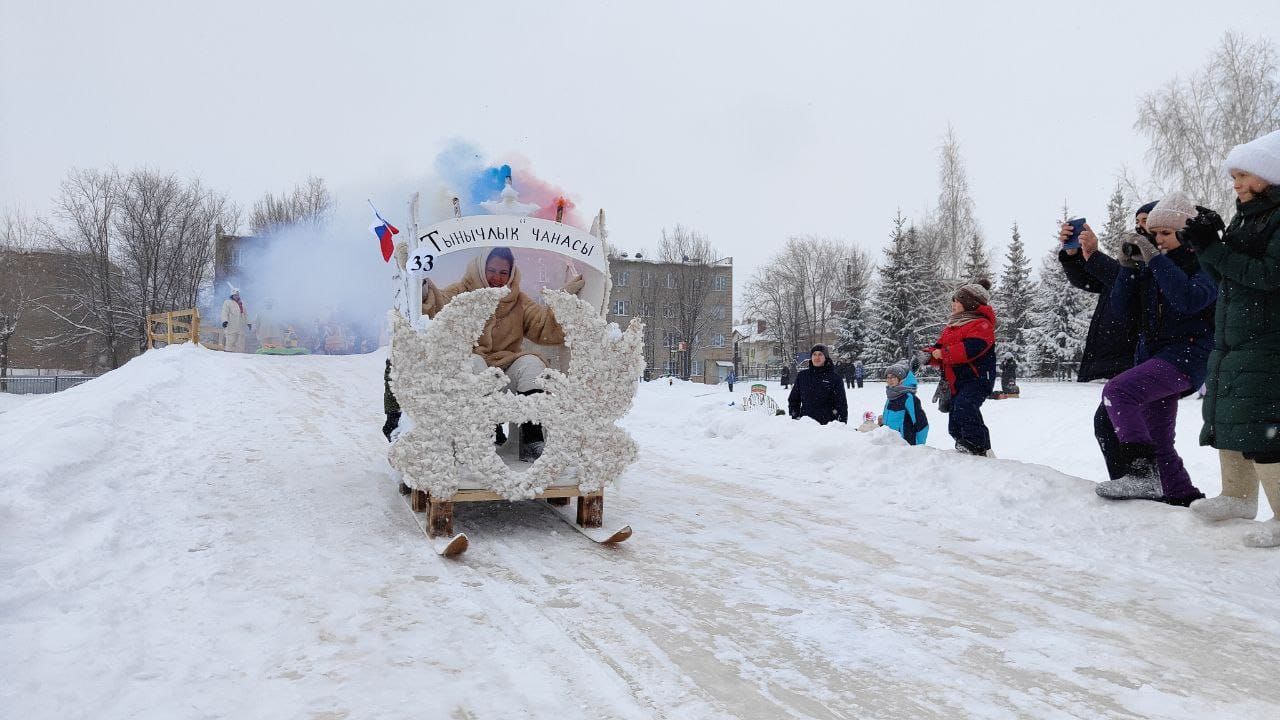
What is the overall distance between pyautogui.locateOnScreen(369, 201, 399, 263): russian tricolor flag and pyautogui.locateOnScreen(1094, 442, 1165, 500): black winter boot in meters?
4.98

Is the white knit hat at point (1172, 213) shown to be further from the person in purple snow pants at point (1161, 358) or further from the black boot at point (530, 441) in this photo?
the black boot at point (530, 441)

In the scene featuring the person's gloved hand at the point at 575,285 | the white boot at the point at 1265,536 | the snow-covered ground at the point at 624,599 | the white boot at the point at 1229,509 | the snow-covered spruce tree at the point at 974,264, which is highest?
the snow-covered spruce tree at the point at 974,264

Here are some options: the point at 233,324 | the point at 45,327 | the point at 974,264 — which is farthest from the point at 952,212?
the point at 45,327

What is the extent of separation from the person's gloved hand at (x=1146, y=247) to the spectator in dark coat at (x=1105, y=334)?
281mm

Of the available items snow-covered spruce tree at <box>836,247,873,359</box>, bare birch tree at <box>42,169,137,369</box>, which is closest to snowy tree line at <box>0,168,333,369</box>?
bare birch tree at <box>42,169,137,369</box>

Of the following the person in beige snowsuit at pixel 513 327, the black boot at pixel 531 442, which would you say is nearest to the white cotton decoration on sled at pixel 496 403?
the person in beige snowsuit at pixel 513 327

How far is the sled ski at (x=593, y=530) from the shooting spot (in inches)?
169

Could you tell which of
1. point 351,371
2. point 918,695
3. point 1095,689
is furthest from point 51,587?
point 351,371

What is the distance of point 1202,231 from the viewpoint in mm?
3855

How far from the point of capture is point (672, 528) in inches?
191

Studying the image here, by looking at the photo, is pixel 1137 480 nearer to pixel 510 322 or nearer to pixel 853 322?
pixel 510 322

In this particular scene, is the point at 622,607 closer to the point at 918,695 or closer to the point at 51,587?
the point at 918,695

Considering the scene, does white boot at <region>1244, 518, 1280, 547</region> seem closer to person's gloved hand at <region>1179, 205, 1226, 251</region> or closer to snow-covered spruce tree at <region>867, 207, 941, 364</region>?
person's gloved hand at <region>1179, 205, 1226, 251</region>

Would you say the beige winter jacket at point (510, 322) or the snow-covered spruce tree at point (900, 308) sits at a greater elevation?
the snow-covered spruce tree at point (900, 308)
